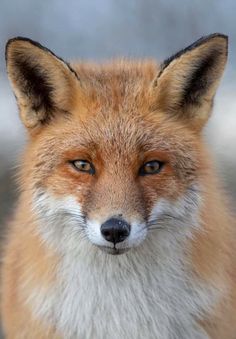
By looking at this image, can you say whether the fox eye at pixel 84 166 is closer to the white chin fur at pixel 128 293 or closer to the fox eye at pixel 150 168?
the fox eye at pixel 150 168

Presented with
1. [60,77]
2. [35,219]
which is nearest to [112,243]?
[35,219]

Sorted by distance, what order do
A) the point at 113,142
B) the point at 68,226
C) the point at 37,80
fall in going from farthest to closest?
1. the point at 37,80
2. the point at 68,226
3. the point at 113,142

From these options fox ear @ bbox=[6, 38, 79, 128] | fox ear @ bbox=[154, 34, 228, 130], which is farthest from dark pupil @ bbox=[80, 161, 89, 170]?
fox ear @ bbox=[154, 34, 228, 130]

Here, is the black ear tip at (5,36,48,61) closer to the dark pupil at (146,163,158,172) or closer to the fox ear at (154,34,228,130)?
the fox ear at (154,34,228,130)

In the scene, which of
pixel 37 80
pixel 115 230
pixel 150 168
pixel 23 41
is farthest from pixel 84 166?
pixel 23 41

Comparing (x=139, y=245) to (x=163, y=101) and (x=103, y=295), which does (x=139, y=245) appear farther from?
(x=163, y=101)

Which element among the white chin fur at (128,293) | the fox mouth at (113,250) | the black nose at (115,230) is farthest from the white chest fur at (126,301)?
the black nose at (115,230)

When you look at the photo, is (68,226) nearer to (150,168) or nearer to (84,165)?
(84,165)

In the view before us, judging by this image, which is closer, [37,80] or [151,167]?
[151,167]
